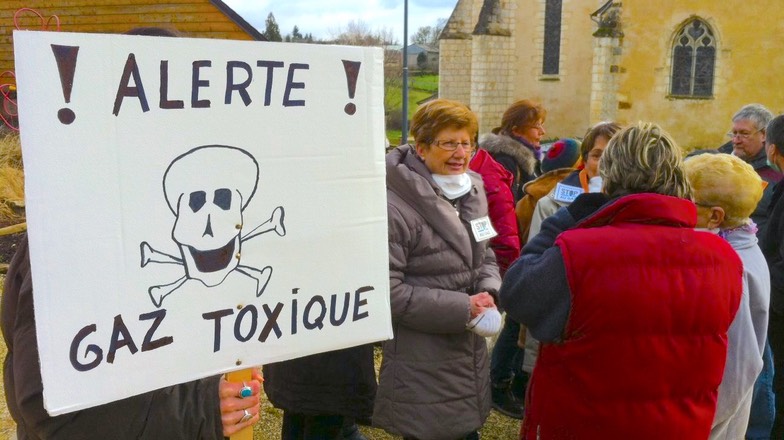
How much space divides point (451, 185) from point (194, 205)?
1435mm

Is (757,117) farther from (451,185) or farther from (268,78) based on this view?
(268,78)

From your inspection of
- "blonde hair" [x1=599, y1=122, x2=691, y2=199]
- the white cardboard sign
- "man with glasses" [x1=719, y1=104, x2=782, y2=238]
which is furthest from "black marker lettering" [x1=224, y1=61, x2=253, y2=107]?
"man with glasses" [x1=719, y1=104, x2=782, y2=238]

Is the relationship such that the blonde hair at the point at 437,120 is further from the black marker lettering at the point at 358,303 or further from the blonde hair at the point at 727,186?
the black marker lettering at the point at 358,303

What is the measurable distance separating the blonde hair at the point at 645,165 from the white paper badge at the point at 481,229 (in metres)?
0.74

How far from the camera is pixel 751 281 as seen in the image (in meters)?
2.26

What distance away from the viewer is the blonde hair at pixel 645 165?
1937mm

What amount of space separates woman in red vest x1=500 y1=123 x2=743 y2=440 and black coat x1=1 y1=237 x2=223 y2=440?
0.95 meters

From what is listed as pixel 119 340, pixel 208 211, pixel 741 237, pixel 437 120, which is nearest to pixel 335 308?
pixel 208 211

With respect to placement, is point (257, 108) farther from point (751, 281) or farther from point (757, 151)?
point (757, 151)

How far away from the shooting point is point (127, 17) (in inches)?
514

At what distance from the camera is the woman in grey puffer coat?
249 centimetres

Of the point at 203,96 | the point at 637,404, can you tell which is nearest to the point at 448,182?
the point at 637,404

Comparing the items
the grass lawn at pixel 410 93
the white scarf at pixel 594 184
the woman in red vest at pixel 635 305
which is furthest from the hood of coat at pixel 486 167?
the grass lawn at pixel 410 93

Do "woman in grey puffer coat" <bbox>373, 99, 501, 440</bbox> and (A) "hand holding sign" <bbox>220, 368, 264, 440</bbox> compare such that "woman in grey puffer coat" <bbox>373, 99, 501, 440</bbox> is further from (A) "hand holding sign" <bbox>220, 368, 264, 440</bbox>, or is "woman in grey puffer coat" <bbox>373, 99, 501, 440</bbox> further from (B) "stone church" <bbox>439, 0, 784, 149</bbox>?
(B) "stone church" <bbox>439, 0, 784, 149</bbox>
